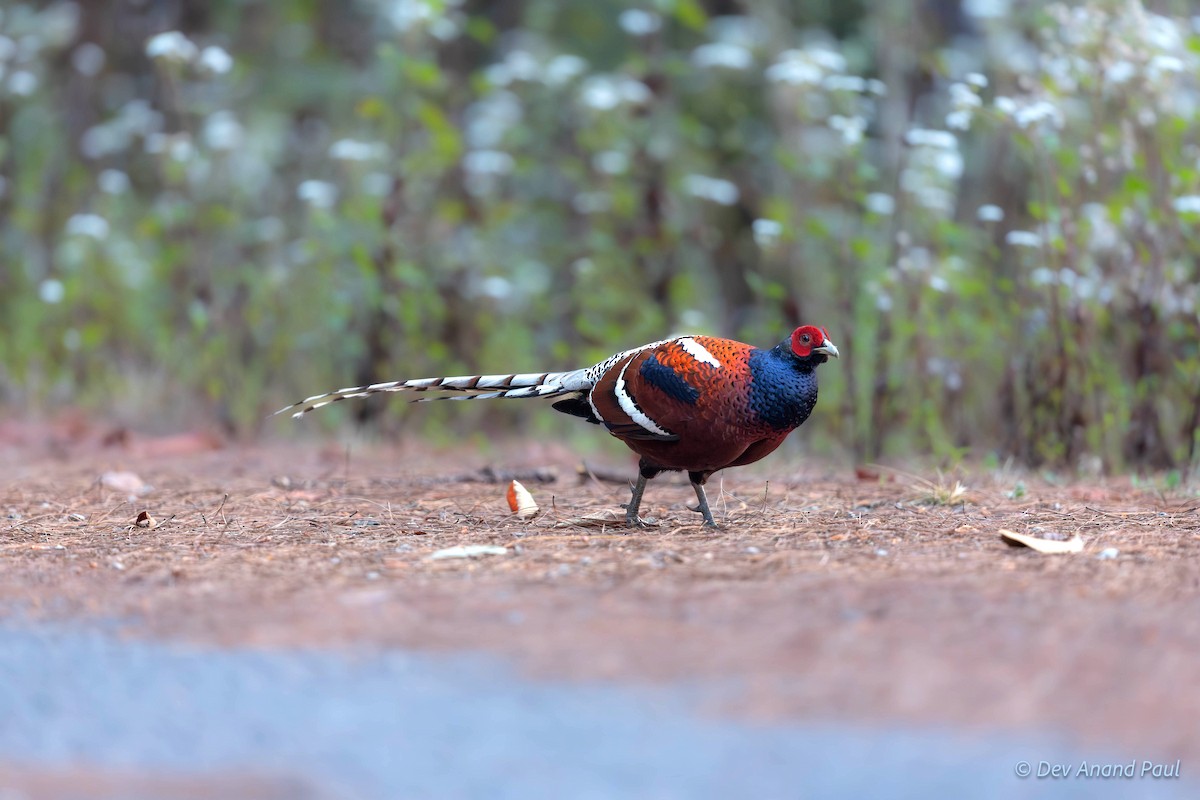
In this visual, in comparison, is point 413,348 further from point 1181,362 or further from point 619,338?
point 1181,362

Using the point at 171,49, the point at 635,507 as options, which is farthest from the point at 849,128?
the point at 171,49

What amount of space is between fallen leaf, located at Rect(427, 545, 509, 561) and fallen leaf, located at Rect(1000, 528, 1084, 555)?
1530 millimetres

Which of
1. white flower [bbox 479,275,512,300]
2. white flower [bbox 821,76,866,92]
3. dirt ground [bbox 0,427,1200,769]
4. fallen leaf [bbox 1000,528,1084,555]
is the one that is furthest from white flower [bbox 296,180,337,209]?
fallen leaf [bbox 1000,528,1084,555]

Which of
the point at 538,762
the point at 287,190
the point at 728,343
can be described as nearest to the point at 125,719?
the point at 538,762

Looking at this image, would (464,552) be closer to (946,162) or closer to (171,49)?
(946,162)

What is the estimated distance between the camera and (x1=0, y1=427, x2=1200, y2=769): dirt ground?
2576mm

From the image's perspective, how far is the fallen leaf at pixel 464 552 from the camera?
384 centimetres

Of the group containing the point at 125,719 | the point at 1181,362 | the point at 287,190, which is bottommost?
the point at 125,719

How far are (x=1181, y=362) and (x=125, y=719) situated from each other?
4.92 metres

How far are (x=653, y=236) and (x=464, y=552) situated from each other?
390 cm

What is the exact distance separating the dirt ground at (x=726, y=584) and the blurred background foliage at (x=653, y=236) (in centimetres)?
93

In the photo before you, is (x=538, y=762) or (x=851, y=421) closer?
(x=538, y=762)

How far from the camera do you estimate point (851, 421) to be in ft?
21.2

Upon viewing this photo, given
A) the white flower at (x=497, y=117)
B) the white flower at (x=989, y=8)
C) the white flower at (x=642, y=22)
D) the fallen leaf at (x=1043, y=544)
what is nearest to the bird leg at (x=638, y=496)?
the fallen leaf at (x=1043, y=544)
